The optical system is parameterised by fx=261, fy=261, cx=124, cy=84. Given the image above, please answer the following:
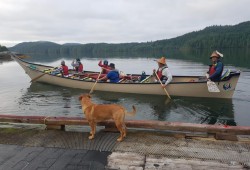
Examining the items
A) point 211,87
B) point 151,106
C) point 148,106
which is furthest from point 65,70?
point 211,87

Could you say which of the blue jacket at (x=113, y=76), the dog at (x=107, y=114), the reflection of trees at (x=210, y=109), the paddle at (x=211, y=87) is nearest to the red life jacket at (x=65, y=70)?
the blue jacket at (x=113, y=76)

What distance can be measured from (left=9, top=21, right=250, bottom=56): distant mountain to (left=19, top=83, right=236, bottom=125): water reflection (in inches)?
3896

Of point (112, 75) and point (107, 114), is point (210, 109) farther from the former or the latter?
point (107, 114)

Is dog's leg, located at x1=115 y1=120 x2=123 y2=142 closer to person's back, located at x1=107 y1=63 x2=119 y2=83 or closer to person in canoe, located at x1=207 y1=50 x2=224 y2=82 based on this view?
person in canoe, located at x1=207 y1=50 x2=224 y2=82

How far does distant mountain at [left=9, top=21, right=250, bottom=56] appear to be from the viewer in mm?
106938

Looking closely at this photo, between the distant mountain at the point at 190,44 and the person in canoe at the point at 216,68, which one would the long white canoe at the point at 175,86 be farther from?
the distant mountain at the point at 190,44

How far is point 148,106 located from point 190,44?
109031 mm

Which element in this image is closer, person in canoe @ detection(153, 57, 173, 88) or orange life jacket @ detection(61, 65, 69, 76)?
person in canoe @ detection(153, 57, 173, 88)

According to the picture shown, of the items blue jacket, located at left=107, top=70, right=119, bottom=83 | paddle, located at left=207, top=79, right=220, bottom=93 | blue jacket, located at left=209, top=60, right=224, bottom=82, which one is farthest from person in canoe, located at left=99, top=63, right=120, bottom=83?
blue jacket, located at left=209, top=60, right=224, bottom=82

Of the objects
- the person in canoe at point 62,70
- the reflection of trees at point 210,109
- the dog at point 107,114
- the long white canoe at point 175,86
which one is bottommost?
the reflection of trees at point 210,109

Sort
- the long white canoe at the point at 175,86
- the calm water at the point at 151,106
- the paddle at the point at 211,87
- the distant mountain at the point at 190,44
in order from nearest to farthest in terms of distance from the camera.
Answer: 1. the calm water at the point at 151,106
2. the paddle at the point at 211,87
3. the long white canoe at the point at 175,86
4. the distant mountain at the point at 190,44

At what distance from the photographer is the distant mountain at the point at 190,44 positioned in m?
107

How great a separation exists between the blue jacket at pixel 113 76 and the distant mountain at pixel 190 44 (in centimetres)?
9876

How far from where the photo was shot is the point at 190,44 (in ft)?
381
